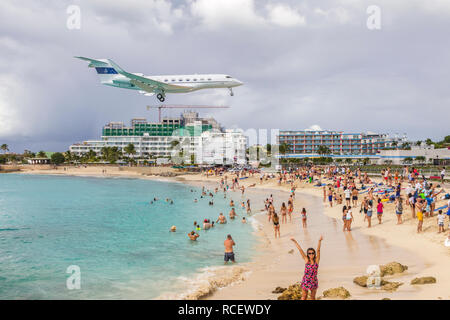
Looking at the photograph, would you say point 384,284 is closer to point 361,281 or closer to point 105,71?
point 361,281

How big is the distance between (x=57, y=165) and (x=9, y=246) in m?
148

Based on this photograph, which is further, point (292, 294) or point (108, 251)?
point (108, 251)

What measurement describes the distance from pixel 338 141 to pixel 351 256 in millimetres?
141840

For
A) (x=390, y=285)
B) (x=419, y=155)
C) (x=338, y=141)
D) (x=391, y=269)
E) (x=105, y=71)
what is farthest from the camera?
(x=338, y=141)

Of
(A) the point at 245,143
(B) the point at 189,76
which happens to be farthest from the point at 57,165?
(B) the point at 189,76

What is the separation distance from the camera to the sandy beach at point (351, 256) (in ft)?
34.2

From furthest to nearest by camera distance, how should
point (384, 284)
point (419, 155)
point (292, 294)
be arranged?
point (419, 155) → point (384, 284) → point (292, 294)

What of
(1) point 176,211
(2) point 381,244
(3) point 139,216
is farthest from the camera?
(1) point 176,211

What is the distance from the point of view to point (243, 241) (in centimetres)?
2022

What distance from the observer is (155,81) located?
777 inches

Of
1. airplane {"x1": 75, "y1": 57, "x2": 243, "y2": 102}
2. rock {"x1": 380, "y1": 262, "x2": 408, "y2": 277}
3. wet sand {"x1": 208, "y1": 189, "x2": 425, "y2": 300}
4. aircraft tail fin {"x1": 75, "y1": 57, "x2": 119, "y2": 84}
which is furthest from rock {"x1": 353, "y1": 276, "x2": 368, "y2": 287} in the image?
aircraft tail fin {"x1": 75, "y1": 57, "x2": 119, "y2": 84}

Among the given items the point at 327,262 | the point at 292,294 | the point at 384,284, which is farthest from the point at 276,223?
the point at 292,294

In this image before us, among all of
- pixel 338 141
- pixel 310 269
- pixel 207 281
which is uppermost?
pixel 338 141
